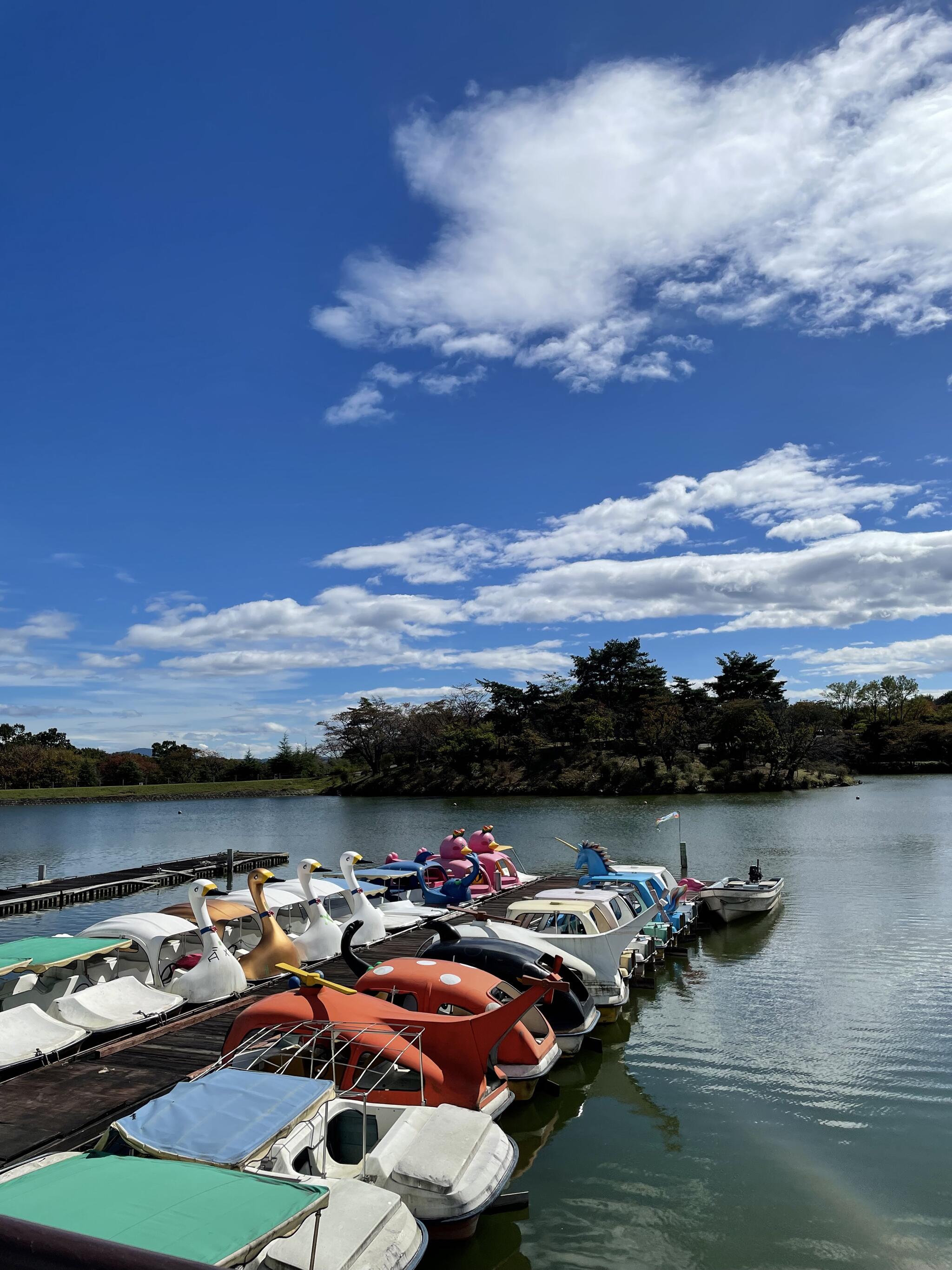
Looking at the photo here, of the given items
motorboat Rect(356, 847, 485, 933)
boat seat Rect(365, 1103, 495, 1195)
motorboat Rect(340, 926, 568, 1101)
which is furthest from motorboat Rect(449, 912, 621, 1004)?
boat seat Rect(365, 1103, 495, 1195)

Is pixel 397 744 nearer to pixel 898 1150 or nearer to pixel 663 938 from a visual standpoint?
pixel 663 938

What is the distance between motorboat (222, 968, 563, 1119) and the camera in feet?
29.3

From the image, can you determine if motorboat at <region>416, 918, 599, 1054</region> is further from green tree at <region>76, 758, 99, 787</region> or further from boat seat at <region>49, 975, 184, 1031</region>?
green tree at <region>76, 758, 99, 787</region>

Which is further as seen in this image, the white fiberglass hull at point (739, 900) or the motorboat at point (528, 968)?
the white fiberglass hull at point (739, 900)

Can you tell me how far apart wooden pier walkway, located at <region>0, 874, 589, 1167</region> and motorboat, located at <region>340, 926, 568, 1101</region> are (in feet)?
7.92

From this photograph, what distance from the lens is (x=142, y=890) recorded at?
33094mm

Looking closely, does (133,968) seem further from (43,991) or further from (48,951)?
(48,951)

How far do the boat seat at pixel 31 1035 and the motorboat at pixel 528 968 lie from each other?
5.15 m

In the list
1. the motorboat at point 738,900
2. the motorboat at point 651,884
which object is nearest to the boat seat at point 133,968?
the motorboat at point 651,884

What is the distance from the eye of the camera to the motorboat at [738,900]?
75.6 feet

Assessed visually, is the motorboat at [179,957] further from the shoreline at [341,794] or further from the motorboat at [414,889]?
the shoreline at [341,794]

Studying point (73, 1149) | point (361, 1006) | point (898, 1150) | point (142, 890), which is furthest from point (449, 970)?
point (142, 890)

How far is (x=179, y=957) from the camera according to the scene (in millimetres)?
16094

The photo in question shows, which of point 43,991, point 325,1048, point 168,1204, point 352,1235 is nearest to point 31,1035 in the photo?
point 43,991
